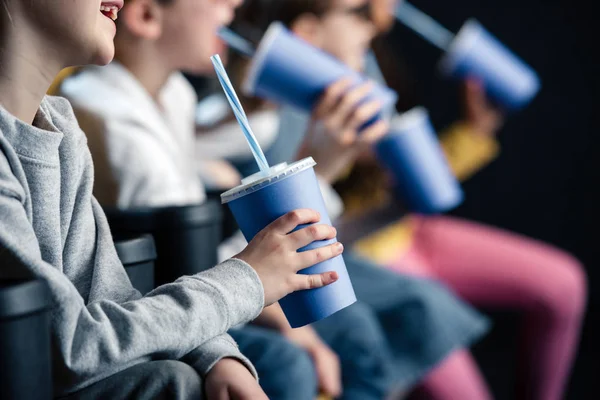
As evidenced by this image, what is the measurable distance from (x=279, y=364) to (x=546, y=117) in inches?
55.2

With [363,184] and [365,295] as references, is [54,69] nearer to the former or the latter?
[365,295]

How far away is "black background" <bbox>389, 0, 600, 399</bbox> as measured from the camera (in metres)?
1.93

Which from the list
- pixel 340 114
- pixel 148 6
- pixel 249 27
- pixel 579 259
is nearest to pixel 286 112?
pixel 249 27

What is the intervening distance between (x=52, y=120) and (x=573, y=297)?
118cm

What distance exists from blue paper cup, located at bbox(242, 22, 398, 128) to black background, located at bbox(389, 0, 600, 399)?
3.27ft

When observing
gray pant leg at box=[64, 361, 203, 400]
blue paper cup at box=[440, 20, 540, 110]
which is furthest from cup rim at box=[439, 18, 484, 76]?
gray pant leg at box=[64, 361, 203, 400]

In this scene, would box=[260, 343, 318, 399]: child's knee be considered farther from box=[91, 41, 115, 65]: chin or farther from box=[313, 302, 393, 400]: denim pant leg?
box=[91, 41, 115, 65]: chin

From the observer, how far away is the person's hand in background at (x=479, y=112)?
1.49 m

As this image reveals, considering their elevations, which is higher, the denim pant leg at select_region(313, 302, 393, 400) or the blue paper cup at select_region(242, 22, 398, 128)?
the blue paper cup at select_region(242, 22, 398, 128)

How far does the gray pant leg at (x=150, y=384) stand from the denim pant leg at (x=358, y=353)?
1.53ft

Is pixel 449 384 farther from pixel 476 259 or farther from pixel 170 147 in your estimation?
pixel 170 147

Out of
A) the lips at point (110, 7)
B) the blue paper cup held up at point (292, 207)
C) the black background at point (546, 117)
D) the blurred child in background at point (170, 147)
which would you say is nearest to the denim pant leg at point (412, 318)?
the blurred child in background at point (170, 147)

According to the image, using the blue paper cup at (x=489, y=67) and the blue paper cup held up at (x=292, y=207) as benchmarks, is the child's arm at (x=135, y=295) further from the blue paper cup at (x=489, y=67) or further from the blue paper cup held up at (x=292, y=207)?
the blue paper cup at (x=489, y=67)

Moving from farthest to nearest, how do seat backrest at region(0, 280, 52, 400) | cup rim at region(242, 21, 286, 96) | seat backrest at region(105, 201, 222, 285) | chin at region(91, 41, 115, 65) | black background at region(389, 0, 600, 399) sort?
black background at region(389, 0, 600, 399) < cup rim at region(242, 21, 286, 96) < seat backrest at region(105, 201, 222, 285) < chin at region(91, 41, 115, 65) < seat backrest at region(0, 280, 52, 400)
